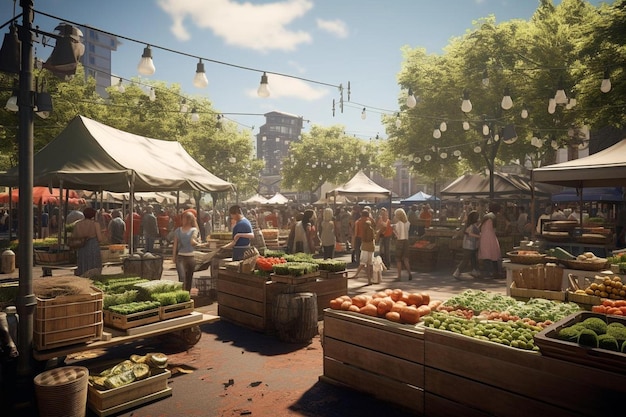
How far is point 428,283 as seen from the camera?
1225 cm

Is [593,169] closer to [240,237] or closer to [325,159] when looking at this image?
[240,237]

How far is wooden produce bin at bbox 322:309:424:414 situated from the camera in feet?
14.9

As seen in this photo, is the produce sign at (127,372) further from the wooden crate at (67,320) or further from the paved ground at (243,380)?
the wooden crate at (67,320)

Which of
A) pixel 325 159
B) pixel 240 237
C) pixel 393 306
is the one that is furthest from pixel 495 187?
pixel 325 159

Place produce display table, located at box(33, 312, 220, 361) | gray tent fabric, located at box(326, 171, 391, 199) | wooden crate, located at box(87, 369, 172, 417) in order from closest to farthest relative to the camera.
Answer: wooden crate, located at box(87, 369, 172, 417) < produce display table, located at box(33, 312, 220, 361) < gray tent fabric, located at box(326, 171, 391, 199)

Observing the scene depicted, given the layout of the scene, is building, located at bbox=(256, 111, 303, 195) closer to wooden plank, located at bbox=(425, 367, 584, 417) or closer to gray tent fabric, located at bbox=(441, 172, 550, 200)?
gray tent fabric, located at bbox=(441, 172, 550, 200)

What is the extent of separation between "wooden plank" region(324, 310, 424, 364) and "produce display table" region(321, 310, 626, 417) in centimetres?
1

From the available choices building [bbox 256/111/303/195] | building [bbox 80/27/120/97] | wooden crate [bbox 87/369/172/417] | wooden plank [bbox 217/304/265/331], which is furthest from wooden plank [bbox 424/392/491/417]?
building [bbox 256/111/303/195]

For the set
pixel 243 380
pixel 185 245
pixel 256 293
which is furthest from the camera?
pixel 185 245

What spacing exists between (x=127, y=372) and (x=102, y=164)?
578 cm

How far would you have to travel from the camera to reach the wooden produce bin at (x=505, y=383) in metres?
3.44

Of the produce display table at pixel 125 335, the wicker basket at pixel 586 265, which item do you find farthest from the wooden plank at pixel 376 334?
the wicker basket at pixel 586 265

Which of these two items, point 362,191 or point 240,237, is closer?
point 240,237

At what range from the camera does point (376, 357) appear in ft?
16.0
